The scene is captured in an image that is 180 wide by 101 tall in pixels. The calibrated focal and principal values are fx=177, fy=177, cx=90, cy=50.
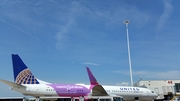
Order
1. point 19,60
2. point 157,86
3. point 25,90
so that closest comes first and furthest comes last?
point 25,90
point 19,60
point 157,86

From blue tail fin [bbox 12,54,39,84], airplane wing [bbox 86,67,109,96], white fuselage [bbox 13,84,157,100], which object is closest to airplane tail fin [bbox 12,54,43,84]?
blue tail fin [bbox 12,54,39,84]

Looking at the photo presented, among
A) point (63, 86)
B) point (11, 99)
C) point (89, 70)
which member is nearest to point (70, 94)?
point (63, 86)

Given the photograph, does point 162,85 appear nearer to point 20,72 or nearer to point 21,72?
point 21,72

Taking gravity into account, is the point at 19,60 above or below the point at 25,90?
above

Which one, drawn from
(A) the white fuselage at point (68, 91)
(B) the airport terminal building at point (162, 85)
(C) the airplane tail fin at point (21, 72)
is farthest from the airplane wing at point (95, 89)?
(B) the airport terminal building at point (162, 85)

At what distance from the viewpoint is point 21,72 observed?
75.9 ft

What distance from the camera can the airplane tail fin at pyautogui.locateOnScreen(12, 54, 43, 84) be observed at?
22891 mm

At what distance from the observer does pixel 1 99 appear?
42.2 meters

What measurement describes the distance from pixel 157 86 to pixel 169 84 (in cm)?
380

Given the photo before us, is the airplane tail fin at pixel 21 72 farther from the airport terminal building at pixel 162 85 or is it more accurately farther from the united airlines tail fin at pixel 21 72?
the airport terminal building at pixel 162 85

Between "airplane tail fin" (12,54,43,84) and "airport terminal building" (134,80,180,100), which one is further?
"airport terminal building" (134,80,180,100)

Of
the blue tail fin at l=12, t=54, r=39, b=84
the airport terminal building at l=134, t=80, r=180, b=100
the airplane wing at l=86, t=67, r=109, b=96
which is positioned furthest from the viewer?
the airport terminal building at l=134, t=80, r=180, b=100

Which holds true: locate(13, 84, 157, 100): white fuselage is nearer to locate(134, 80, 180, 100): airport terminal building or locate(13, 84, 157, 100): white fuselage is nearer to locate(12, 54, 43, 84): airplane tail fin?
locate(12, 54, 43, 84): airplane tail fin

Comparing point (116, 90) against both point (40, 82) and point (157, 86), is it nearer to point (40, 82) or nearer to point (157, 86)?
point (40, 82)
